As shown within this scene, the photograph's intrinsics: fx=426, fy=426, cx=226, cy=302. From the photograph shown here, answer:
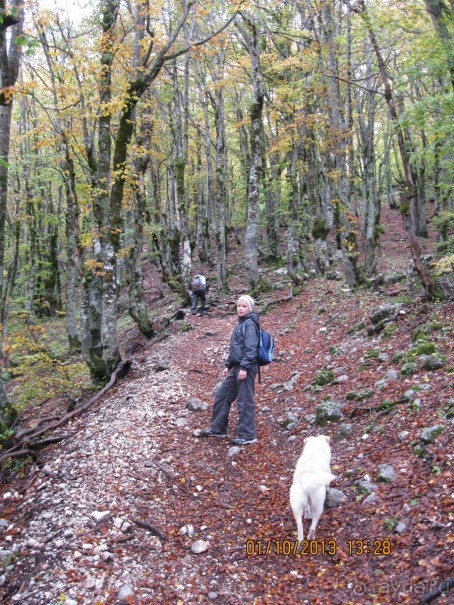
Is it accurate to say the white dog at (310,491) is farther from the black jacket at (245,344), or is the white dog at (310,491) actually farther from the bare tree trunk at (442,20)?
the bare tree trunk at (442,20)

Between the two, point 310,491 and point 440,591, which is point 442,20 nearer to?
point 310,491

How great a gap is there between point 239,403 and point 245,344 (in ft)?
2.97

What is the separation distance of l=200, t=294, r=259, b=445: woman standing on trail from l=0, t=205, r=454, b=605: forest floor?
228 millimetres

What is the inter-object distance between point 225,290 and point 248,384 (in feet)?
40.2

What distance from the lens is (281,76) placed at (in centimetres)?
1820

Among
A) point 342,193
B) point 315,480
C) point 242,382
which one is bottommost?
point 315,480

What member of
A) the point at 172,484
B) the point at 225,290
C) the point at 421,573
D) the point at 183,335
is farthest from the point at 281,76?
the point at 421,573

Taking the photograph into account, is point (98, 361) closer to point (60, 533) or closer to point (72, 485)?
point (72, 485)

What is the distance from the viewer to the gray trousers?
21.1 feet

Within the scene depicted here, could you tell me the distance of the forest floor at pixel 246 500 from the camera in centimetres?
366

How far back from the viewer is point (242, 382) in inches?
254

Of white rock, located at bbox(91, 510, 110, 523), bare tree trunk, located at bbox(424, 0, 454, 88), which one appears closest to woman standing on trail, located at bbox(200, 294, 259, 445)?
white rock, located at bbox(91, 510, 110, 523)
